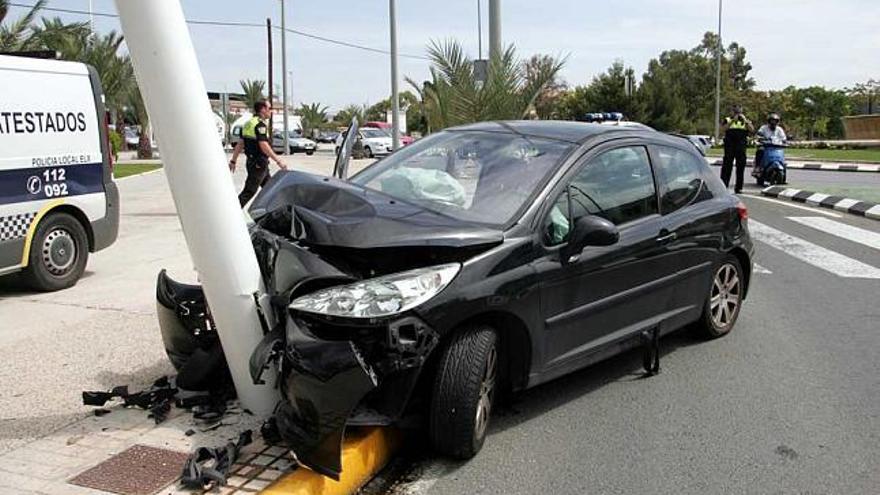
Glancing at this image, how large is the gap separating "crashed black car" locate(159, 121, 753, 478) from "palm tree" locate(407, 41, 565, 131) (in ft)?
26.6

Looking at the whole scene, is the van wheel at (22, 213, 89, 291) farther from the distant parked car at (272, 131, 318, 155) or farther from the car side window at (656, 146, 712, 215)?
the distant parked car at (272, 131, 318, 155)

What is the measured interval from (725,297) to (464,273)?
3.04 meters

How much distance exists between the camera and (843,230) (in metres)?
11.5

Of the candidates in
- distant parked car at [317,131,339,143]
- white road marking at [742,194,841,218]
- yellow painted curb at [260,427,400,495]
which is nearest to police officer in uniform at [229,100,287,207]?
yellow painted curb at [260,427,400,495]

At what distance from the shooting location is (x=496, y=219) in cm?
427

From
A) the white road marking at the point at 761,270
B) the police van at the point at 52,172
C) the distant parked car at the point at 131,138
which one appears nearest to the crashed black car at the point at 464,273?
the police van at the point at 52,172

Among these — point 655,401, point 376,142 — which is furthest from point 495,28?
point 376,142

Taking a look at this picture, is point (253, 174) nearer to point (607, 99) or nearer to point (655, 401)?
point (655, 401)

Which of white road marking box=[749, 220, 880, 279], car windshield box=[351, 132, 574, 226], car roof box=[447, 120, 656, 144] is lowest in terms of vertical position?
white road marking box=[749, 220, 880, 279]

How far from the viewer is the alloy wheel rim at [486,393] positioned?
3936 mm

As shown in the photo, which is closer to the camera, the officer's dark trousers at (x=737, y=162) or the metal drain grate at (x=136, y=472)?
the metal drain grate at (x=136, y=472)

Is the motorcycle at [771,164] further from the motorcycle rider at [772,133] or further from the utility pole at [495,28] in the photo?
the utility pole at [495,28]

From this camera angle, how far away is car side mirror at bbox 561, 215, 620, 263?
4246 mm

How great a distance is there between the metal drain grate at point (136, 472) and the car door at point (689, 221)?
3.24 metres
